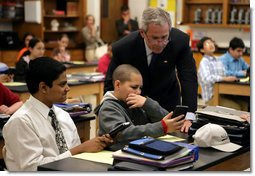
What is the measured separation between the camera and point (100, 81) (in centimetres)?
543

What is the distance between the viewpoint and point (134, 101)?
7.75 feet

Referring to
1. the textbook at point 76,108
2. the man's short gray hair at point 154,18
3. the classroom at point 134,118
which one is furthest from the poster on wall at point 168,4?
the man's short gray hair at point 154,18

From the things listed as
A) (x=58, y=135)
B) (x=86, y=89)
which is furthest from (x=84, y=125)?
(x=86, y=89)

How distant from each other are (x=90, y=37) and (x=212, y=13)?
2094 millimetres

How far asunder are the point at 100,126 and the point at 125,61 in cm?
56

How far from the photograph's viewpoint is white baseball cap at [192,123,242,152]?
2.13 metres

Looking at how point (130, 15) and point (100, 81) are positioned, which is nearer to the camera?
point (100, 81)

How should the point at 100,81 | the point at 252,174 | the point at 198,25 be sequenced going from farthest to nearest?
the point at 198,25 → the point at 100,81 → the point at 252,174

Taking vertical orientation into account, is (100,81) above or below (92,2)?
below

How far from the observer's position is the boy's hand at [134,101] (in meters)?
2.36

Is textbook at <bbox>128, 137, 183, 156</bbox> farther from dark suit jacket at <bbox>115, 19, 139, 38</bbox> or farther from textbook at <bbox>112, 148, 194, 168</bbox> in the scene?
dark suit jacket at <bbox>115, 19, 139, 38</bbox>

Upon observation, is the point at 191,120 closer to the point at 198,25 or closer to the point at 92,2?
the point at 198,25

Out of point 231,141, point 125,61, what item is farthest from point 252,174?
point 125,61

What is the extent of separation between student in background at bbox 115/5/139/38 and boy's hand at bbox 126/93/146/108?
575 centimetres
